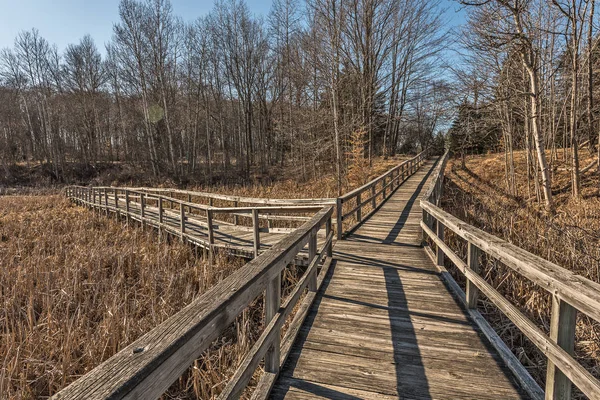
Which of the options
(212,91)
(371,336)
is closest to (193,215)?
(371,336)

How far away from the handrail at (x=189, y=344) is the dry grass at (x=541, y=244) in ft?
9.13

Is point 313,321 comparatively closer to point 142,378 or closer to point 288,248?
point 288,248

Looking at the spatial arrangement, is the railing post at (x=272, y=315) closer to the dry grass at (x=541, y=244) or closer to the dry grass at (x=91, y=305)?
the dry grass at (x=91, y=305)

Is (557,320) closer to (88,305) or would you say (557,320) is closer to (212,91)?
(88,305)

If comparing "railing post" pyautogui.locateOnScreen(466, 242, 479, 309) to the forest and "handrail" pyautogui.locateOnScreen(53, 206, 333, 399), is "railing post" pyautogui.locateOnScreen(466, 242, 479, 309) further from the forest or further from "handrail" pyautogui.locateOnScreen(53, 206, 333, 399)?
"handrail" pyautogui.locateOnScreen(53, 206, 333, 399)

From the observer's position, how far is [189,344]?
1226 mm

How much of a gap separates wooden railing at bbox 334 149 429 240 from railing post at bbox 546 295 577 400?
14.9 feet

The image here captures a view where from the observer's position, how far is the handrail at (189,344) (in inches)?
36.2

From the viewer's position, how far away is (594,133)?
49.6 ft

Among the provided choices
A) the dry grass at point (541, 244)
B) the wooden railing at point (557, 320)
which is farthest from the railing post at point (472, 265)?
the dry grass at point (541, 244)

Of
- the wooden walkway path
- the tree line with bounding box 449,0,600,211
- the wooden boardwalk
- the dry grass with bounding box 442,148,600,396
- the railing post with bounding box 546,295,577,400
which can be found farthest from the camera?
the tree line with bounding box 449,0,600,211

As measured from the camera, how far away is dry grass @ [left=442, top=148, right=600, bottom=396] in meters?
3.65

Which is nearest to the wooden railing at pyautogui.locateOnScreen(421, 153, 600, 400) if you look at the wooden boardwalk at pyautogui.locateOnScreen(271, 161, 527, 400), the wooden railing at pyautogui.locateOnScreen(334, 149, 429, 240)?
the wooden boardwalk at pyautogui.locateOnScreen(271, 161, 527, 400)

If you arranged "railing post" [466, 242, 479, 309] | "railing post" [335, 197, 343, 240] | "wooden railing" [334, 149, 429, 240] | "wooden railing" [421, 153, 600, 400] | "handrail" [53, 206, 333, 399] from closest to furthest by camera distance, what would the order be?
"handrail" [53, 206, 333, 399] → "wooden railing" [421, 153, 600, 400] → "railing post" [466, 242, 479, 309] → "railing post" [335, 197, 343, 240] → "wooden railing" [334, 149, 429, 240]
